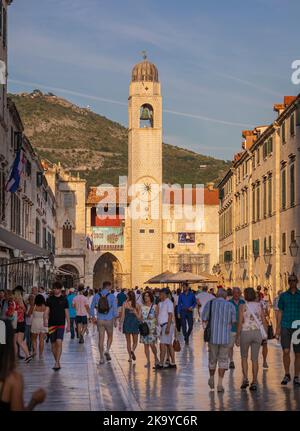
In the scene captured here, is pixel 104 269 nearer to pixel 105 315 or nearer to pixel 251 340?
pixel 105 315

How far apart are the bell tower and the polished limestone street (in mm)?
75142

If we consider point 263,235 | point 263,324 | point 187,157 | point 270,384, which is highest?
point 187,157

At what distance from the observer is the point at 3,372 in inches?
244

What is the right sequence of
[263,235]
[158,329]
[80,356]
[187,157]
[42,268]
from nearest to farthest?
[158,329] < [80,356] < [263,235] < [42,268] < [187,157]

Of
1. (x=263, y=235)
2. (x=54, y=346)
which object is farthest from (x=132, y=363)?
(x=263, y=235)

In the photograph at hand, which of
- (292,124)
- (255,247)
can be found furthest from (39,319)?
(255,247)

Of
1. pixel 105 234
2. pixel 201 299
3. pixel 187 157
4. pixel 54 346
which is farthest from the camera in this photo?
pixel 187 157

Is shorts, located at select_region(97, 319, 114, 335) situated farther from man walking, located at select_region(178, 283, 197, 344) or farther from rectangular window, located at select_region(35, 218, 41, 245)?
rectangular window, located at select_region(35, 218, 41, 245)

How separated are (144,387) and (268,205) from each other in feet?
111

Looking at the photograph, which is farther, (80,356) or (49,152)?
(49,152)

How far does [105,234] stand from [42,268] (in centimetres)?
4080

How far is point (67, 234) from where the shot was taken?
101 meters

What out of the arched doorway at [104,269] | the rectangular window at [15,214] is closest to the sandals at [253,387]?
the rectangular window at [15,214]

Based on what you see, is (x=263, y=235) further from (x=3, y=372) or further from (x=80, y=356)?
(x=3, y=372)
